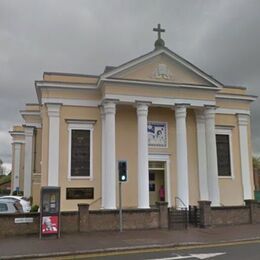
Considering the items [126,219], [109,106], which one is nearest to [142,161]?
[109,106]

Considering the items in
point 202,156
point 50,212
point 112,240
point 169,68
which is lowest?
point 112,240

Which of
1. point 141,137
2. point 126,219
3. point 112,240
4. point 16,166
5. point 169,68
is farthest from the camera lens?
point 16,166

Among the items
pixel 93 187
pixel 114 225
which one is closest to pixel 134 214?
pixel 114 225

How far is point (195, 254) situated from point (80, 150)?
1229 cm

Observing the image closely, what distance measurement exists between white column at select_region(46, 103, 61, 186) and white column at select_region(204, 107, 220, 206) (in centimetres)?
876

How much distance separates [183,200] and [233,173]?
543 centimetres

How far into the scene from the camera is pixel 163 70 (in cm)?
2272

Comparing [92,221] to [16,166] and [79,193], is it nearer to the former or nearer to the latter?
[79,193]

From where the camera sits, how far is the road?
1095 centimetres

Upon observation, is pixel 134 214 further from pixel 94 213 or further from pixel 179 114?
pixel 179 114

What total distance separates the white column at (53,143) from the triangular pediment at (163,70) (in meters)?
4.04

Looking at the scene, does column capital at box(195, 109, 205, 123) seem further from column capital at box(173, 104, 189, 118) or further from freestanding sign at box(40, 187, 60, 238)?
freestanding sign at box(40, 187, 60, 238)

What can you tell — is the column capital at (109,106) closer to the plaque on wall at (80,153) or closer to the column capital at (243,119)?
the plaque on wall at (80,153)

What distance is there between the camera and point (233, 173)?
25125 mm
